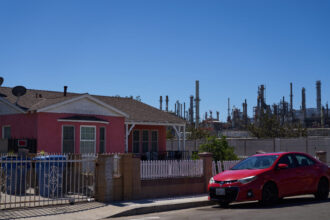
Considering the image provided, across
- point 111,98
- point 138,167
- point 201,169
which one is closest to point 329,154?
point 111,98

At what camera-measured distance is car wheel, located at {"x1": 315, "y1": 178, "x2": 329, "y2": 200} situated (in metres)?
12.6

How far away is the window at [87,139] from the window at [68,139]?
0.49 metres

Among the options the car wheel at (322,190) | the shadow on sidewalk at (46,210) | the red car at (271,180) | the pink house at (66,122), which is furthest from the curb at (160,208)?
the pink house at (66,122)

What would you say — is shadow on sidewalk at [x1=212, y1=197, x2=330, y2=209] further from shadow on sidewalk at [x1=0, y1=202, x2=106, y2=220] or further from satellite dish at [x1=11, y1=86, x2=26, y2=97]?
satellite dish at [x1=11, y1=86, x2=26, y2=97]

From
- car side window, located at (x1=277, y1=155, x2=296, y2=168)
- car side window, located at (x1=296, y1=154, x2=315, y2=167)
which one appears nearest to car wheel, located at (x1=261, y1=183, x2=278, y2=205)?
car side window, located at (x1=277, y1=155, x2=296, y2=168)

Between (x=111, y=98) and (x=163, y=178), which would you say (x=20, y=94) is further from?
(x=163, y=178)

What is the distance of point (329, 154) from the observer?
30312mm

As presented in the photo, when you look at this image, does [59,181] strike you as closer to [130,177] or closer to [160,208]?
[130,177]

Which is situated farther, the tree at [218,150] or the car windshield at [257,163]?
the tree at [218,150]

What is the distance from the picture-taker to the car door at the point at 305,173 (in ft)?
39.7

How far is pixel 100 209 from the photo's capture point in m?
11.1

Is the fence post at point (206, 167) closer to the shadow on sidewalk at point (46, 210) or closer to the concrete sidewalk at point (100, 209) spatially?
the concrete sidewalk at point (100, 209)

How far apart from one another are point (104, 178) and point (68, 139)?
8.58m

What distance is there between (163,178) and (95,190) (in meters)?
2.45
